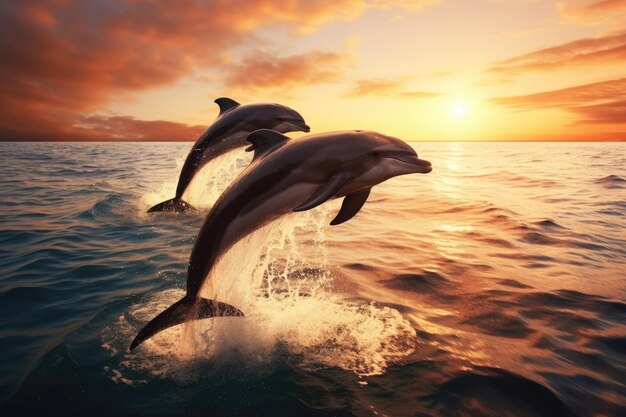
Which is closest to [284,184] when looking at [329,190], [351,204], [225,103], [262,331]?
[329,190]

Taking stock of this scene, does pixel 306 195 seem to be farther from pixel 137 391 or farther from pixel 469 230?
pixel 469 230

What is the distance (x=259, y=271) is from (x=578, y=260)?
7724 millimetres

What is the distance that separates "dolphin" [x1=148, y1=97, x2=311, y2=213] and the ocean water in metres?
2.01

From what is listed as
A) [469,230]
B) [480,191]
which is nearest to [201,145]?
[469,230]

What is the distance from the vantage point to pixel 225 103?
30.3 ft

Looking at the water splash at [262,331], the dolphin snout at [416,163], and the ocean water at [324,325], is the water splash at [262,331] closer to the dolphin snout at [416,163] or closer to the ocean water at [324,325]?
A: the ocean water at [324,325]

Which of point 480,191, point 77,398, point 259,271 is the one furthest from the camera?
point 480,191

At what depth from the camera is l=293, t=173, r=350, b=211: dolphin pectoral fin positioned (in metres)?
4.31

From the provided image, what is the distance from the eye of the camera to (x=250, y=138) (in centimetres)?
534

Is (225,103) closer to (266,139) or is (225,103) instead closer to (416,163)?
(266,139)

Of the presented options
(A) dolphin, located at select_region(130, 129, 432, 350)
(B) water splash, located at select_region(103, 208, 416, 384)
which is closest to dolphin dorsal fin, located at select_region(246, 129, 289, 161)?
(A) dolphin, located at select_region(130, 129, 432, 350)

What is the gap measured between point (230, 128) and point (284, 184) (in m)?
4.25

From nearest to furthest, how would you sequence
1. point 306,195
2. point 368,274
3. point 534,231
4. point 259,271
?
point 306,195
point 259,271
point 368,274
point 534,231

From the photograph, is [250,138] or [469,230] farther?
[469,230]
